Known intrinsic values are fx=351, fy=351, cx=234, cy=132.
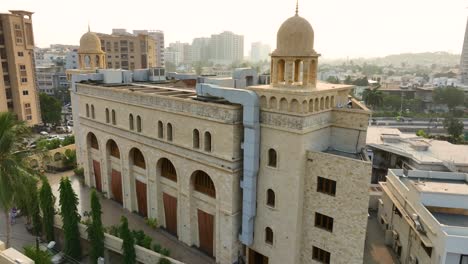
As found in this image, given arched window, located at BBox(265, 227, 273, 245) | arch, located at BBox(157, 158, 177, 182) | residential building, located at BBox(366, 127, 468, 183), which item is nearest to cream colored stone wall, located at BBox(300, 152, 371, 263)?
arched window, located at BBox(265, 227, 273, 245)

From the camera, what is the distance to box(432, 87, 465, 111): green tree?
373 ft

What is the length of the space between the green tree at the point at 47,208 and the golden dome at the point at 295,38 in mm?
20035

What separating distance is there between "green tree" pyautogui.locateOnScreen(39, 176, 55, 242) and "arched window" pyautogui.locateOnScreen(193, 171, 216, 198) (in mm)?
11441

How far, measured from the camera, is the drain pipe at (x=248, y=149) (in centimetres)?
2183

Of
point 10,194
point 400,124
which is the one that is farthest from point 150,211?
point 400,124

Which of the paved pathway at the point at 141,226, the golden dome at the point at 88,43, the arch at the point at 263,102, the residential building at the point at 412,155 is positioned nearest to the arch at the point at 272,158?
the arch at the point at 263,102

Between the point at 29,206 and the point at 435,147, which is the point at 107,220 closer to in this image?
the point at 29,206

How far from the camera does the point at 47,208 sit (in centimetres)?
2747

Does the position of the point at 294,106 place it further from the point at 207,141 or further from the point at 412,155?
the point at 412,155

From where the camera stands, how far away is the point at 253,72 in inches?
1303

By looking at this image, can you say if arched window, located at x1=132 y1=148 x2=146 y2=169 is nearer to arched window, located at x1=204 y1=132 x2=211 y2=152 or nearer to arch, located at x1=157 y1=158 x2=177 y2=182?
arch, located at x1=157 y1=158 x2=177 y2=182

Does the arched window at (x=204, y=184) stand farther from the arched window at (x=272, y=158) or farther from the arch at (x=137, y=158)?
the arch at (x=137, y=158)

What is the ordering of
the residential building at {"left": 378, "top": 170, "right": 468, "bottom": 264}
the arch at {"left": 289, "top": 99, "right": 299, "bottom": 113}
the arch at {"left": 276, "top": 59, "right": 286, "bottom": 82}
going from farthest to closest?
the arch at {"left": 276, "top": 59, "right": 286, "bottom": 82} → the residential building at {"left": 378, "top": 170, "right": 468, "bottom": 264} → the arch at {"left": 289, "top": 99, "right": 299, "bottom": 113}

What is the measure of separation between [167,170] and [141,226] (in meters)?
5.83
